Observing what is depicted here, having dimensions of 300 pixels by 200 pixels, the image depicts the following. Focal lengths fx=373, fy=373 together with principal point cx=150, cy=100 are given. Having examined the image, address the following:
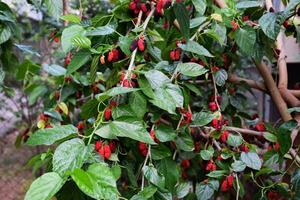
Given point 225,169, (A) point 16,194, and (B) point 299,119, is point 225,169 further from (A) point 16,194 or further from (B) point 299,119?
(A) point 16,194

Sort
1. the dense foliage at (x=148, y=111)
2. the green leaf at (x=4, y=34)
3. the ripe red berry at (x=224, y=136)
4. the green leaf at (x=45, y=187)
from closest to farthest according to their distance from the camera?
the green leaf at (x=45, y=187) → the dense foliage at (x=148, y=111) → the ripe red berry at (x=224, y=136) → the green leaf at (x=4, y=34)

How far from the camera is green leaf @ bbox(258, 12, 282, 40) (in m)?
0.99

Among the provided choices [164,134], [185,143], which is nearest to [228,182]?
[185,143]

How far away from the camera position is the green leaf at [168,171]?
900 millimetres

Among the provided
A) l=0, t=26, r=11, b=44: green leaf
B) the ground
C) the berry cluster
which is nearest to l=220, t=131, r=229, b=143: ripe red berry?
the berry cluster

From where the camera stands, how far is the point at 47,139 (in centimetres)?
65

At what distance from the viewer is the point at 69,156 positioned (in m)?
0.60

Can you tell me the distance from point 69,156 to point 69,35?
0.37 metres

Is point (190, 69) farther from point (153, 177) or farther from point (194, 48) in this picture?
point (153, 177)

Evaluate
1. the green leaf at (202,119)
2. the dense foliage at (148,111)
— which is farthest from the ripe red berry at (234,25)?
the green leaf at (202,119)

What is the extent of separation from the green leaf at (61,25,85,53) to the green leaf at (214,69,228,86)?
1.61 feet

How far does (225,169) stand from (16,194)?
2.57 meters

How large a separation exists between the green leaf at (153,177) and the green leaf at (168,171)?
0.09 m

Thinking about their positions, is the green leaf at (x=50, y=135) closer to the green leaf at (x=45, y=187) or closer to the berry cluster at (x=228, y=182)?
the green leaf at (x=45, y=187)
